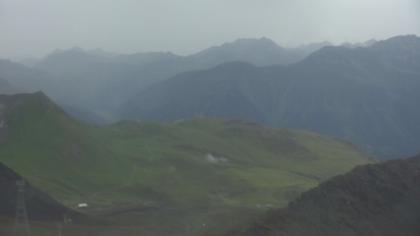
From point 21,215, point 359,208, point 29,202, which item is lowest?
point 21,215

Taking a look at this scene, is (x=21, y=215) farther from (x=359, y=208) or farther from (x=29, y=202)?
(x=359, y=208)

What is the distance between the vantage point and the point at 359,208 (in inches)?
3585

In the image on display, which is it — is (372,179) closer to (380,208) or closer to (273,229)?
(380,208)

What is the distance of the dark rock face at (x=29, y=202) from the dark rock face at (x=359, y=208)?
156ft

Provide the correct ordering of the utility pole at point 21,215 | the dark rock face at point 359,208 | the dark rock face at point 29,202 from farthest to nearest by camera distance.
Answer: the dark rock face at point 29,202
the utility pole at point 21,215
the dark rock face at point 359,208

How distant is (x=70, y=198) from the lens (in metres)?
166

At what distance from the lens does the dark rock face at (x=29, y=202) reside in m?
116

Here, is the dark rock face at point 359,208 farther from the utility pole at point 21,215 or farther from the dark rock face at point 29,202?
the dark rock face at point 29,202

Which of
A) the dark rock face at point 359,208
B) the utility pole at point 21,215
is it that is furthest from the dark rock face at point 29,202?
the dark rock face at point 359,208

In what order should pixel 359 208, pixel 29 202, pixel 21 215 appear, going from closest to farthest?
pixel 359 208 → pixel 21 215 → pixel 29 202

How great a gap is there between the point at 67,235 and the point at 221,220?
1232 inches

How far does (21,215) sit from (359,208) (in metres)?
49.8

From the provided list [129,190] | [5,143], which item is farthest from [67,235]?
[5,143]

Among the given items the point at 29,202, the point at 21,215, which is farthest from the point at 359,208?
the point at 29,202
